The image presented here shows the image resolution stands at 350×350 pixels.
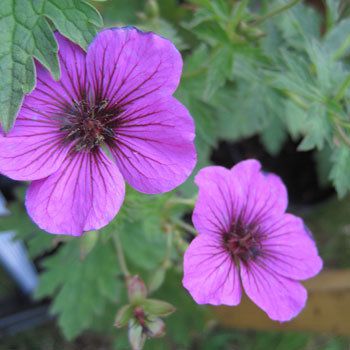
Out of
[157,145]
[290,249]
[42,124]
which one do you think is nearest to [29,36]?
[42,124]

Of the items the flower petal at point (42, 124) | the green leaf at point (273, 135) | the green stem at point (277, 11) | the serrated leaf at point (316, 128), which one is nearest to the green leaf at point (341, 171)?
the serrated leaf at point (316, 128)

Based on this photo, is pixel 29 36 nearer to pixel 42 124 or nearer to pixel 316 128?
pixel 42 124

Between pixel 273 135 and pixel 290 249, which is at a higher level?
pixel 290 249

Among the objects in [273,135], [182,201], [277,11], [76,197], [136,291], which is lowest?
[273,135]

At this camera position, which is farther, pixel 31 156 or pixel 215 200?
pixel 215 200

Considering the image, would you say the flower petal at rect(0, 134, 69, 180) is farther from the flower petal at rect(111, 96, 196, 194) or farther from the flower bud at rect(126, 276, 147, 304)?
the flower bud at rect(126, 276, 147, 304)

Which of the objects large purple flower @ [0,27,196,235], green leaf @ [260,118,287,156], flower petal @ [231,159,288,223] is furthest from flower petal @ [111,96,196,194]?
green leaf @ [260,118,287,156]

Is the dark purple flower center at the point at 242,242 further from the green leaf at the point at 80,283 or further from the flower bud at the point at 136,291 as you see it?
the green leaf at the point at 80,283
